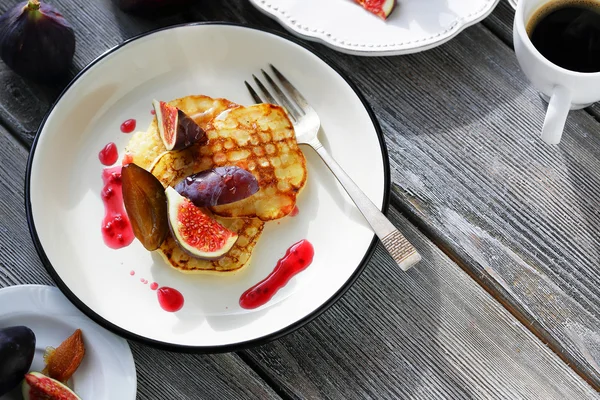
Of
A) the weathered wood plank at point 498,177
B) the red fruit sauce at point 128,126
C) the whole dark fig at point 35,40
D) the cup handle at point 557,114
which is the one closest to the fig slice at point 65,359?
the red fruit sauce at point 128,126

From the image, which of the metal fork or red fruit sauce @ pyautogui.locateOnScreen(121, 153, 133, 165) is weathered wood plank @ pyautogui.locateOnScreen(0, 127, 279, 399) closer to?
red fruit sauce @ pyautogui.locateOnScreen(121, 153, 133, 165)

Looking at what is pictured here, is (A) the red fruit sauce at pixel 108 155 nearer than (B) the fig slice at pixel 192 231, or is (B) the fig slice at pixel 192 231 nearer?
(B) the fig slice at pixel 192 231

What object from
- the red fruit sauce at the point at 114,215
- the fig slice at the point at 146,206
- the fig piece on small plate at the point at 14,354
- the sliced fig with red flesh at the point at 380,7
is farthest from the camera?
the sliced fig with red flesh at the point at 380,7

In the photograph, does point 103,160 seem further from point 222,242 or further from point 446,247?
point 446,247

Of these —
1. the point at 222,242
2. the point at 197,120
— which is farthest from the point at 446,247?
the point at 197,120

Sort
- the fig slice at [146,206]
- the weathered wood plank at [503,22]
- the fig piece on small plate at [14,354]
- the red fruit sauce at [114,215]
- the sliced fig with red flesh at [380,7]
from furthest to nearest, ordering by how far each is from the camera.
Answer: the weathered wood plank at [503,22], the sliced fig with red flesh at [380,7], the red fruit sauce at [114,215], the fig slice at [146,206], the fig piece on small plate at [14,354]

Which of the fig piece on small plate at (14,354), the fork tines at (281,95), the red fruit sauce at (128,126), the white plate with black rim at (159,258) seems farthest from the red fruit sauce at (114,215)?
the fork tines at (281,95)

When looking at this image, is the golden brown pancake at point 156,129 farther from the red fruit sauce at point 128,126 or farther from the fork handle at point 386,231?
the fork handle at point 386,231

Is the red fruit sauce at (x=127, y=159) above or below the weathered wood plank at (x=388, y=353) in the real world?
above

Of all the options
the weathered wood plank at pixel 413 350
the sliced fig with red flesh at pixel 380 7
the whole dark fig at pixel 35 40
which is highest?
the whole dark fig at pixel 35 40
